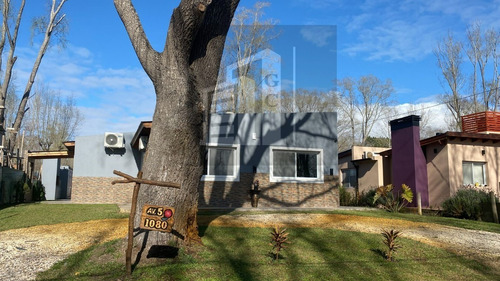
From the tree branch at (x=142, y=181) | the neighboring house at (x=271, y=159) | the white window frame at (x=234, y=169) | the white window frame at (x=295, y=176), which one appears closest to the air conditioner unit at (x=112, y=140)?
the neighboring house at (x=271, y=159)

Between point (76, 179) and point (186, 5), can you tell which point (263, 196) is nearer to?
point (76, 179)

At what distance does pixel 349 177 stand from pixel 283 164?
341 inches

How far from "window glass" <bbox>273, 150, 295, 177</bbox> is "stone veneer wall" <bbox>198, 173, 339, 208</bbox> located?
46 cm

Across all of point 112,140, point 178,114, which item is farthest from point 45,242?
point 112,140

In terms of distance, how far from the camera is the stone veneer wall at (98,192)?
1667 centimetres

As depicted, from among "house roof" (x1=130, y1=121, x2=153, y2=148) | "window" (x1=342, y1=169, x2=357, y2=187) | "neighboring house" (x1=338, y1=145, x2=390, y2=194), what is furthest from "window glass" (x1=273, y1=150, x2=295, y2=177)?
"window" (x1=342, y1=169, x2=357, y2=187)

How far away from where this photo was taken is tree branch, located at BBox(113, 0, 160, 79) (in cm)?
611

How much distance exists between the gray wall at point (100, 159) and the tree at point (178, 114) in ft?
38.9

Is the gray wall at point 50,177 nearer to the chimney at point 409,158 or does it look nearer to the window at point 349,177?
the window at point 349,177

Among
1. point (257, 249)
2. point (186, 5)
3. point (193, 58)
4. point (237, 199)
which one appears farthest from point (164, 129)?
point (237, 199)

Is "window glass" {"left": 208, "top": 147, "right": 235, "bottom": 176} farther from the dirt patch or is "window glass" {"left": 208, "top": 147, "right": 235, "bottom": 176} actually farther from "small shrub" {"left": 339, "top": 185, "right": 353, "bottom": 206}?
the dirt patch

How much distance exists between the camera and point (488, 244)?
7.99 meters

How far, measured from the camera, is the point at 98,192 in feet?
55.2

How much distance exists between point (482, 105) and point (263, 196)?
2574 cm
